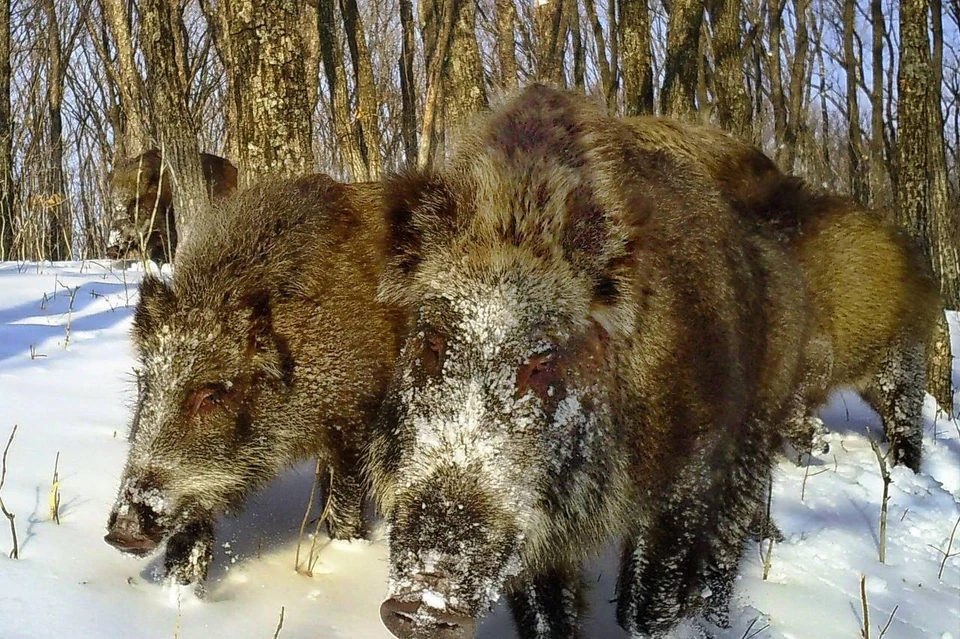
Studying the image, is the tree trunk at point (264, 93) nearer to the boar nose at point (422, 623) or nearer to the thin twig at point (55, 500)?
the thin twig at point (55, 500)

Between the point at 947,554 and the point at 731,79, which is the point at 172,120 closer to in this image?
the point at 731,79

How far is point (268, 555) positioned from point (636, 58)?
21.4 feet

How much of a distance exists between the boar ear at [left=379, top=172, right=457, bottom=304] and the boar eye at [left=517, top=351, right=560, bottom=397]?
493 mm

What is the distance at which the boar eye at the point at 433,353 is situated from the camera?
2361mm

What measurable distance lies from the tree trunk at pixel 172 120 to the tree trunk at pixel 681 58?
4.29 m

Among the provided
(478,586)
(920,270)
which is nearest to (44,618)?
(478,586)

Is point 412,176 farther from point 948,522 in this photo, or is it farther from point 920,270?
point 920,270

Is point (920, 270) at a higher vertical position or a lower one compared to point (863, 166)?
lower

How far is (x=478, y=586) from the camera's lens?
6.54 feet

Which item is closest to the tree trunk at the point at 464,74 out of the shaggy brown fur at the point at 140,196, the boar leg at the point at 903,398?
the shaggy brown fur at the point at 140,196

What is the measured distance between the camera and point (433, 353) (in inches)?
94.5

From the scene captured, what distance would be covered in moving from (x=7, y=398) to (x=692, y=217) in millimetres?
3166

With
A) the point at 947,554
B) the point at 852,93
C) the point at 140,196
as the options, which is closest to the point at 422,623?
the point at 947,554

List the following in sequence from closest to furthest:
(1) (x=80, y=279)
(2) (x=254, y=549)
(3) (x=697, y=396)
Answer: (3) (x=697, y=396)
(2) (x=254, y=549)
(1) (x=80, y=279)
